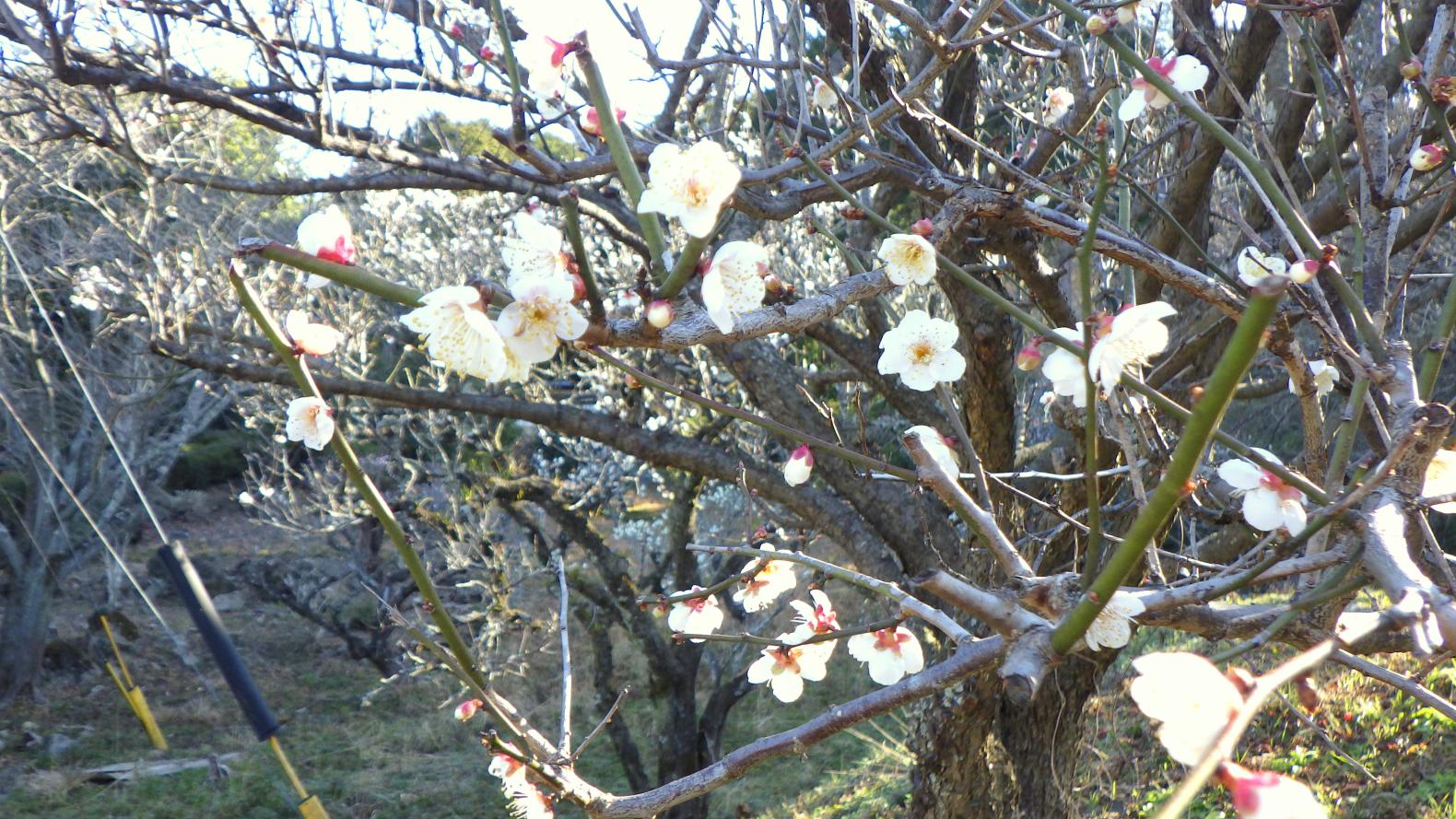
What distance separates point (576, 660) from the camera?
878cm

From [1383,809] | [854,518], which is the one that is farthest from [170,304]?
[1383,809]

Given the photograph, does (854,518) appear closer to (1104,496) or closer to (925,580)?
(1104,496)

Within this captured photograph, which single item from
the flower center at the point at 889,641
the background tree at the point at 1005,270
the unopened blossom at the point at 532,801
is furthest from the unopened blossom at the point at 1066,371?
the unopened blossom at the point at 532,801

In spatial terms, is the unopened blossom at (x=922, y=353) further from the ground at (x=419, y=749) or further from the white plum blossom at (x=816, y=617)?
the ground at (x=419, y=749)

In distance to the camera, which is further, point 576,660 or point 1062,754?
point 576,660

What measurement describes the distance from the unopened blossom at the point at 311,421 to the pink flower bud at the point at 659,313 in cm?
39

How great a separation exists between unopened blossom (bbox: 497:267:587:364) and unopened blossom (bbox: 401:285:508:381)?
1 cm

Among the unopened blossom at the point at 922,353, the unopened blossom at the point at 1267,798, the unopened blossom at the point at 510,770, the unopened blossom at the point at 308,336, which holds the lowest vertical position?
the unopened blossom at the point at 510,770

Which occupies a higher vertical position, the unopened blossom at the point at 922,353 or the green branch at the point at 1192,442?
the unopened blossom at the point at 922,353

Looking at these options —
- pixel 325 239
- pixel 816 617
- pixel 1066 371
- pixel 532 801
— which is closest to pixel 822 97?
pixel 816 617

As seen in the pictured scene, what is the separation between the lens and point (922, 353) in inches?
60.5

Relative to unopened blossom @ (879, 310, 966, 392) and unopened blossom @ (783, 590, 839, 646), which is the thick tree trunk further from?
unopened blossom @ (879, 310, 966, 392)

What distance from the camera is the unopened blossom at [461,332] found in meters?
0.88

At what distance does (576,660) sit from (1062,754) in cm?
588
